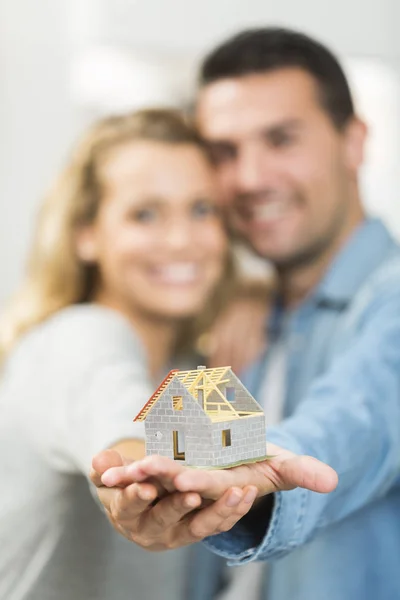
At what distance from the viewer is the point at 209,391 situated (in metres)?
0.63

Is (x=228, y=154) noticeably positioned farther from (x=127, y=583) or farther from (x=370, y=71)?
(x=127, y=583)

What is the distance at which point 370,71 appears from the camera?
1.25m

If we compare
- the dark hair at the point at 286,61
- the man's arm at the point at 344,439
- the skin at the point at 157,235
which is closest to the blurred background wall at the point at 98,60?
the dark hair at the point at 286,61

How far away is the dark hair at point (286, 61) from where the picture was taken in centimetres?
117

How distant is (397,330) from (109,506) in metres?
0.44

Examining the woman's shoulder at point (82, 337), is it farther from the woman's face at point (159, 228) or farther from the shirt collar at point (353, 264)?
the shirt collar at point (353, 264)

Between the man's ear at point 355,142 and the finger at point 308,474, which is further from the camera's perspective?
the man's ear at point 355,142

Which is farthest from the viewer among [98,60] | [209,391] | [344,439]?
[98,60]

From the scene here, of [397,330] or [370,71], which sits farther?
[370,71]

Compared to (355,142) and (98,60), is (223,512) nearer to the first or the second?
(355,142)

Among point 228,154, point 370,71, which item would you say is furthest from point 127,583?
point 370,71

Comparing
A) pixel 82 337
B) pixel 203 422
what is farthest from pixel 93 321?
pixel 203 422

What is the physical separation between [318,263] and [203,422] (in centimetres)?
64

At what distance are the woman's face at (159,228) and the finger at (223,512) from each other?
0.65 meters
